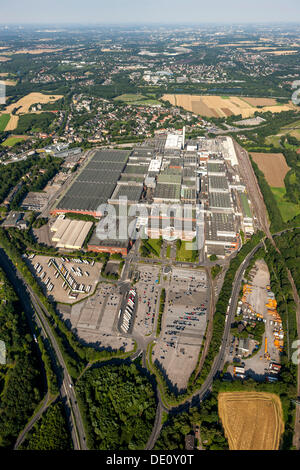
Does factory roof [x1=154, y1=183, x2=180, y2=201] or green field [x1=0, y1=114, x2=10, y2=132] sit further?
green field [x1=0, y1=114, x2=10, y2=132]

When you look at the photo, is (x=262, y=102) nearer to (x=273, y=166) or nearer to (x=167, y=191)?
(x=273, y=166)

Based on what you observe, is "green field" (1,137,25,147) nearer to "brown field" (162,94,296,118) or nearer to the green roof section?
"brown field" (162,94,296,118)

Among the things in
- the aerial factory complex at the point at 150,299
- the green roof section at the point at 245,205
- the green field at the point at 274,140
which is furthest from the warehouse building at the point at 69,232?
the green field at the point at 274,140

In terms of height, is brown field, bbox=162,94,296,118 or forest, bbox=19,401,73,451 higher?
brown field, bbox=162,94,296,118

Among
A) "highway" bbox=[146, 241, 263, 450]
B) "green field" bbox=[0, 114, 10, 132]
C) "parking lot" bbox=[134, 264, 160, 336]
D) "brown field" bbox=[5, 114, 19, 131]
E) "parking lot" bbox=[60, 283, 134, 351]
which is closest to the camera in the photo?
"highway" bbox=[146, 241, 263, 450]

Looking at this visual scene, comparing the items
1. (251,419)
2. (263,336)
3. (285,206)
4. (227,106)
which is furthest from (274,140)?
(251,419)

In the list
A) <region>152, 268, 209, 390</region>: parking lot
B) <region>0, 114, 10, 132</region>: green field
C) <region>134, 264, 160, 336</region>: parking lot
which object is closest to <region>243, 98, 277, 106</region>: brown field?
<region>0, 114, 10, 132</region>: green field

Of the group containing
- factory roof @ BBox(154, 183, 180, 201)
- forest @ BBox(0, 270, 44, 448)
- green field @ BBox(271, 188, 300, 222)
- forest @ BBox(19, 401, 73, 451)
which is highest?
factory roof @ BBox(154, 183, 180, 201)

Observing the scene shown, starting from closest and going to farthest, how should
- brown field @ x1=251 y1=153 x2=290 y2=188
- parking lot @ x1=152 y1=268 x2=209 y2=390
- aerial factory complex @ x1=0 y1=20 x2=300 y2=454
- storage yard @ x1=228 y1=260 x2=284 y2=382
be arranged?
1. aerial factory complex @ x1=0 y1=20 x2=300 y2=454
2. storage yard @ x1=228 y1=260 x2=284 y2=382
3. parking lot @ x1=152 y1=268 x2=209 y2=390
4. brown field @ x1=251 y1=153 x2=290 y2=188
